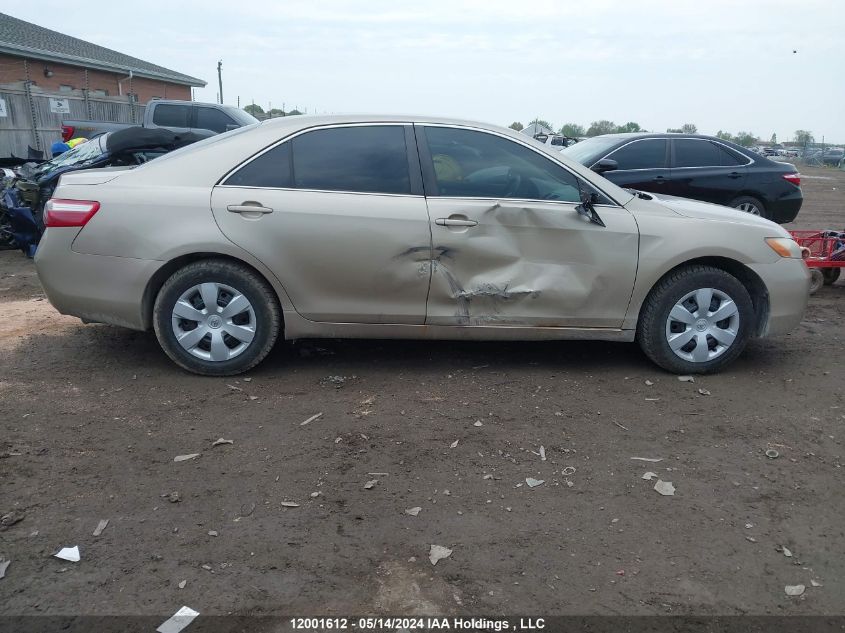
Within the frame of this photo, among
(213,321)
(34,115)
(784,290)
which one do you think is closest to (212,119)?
(34,115)

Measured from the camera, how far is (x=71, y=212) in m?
4.59

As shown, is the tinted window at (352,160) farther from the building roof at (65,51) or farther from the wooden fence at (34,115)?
the building roof at (65,51)

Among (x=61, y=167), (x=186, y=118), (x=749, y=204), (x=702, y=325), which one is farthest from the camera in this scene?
(x=186, y=118)

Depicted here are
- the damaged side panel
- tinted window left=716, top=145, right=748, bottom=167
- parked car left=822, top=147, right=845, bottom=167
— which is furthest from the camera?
parked car left=822, top=147, right=845, bottom=167

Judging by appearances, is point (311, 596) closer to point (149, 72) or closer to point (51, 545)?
point (51, 545)

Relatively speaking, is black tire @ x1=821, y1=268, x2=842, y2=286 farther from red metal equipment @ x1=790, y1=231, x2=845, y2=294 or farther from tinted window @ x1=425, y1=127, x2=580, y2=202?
tinted window @ x1=425, y1=127, x2=580, y2=202

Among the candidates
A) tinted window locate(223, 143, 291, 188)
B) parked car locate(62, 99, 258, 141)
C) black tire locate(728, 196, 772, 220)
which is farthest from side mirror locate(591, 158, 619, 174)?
parked car locate(62, 99, 258, 141)

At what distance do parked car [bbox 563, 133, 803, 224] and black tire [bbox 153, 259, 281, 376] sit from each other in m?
5.64

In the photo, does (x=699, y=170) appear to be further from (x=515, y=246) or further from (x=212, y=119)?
(x=212, y=119)

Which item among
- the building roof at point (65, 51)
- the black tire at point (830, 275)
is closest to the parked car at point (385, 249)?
the black tire at point (830, 275)

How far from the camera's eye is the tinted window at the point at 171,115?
14.4 m

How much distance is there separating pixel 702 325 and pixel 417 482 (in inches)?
99.3

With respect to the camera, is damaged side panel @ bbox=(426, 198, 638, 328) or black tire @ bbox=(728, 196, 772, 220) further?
black tire @ bbox=(728, 196, 772, 220)

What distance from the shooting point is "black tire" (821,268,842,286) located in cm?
815
